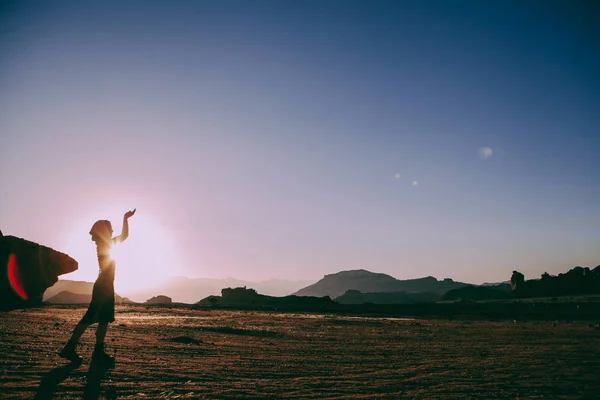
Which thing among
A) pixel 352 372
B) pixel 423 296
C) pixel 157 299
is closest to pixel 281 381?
pixel 352 372

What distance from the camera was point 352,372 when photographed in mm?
8023

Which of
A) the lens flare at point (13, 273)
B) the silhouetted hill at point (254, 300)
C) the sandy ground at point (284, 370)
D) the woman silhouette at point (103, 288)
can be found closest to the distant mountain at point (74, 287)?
the silhouetted hill at point (254, 300)

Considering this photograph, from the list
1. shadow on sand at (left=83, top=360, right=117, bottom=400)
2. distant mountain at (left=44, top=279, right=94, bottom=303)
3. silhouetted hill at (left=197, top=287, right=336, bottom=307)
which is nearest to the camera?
shadow on sand at (left=83, top=360, right=117, bottom=400)

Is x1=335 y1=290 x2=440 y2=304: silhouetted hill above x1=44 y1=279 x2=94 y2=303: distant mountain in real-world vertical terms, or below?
below

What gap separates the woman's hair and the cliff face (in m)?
10.5

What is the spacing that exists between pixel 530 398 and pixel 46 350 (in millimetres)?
8934

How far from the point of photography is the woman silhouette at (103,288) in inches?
289

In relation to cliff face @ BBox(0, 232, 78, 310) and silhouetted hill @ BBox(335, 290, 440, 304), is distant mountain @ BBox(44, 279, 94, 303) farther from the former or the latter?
cliff face @ BBox(0, 232, 78, 310)

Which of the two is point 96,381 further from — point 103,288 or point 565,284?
point 565,284

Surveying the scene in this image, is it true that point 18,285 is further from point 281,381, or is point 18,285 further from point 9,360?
point 281,381

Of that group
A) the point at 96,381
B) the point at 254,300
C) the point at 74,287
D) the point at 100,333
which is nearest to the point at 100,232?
the point at 100,333

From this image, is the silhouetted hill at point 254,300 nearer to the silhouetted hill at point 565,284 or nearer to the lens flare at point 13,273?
the silhouetted hill at point 565,284

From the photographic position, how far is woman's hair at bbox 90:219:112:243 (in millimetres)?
7685

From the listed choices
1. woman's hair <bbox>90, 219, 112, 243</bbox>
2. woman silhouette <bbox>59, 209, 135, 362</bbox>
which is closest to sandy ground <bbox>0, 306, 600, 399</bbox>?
woman silhouette <bbox>59, 209, 135, 362</bbox>
